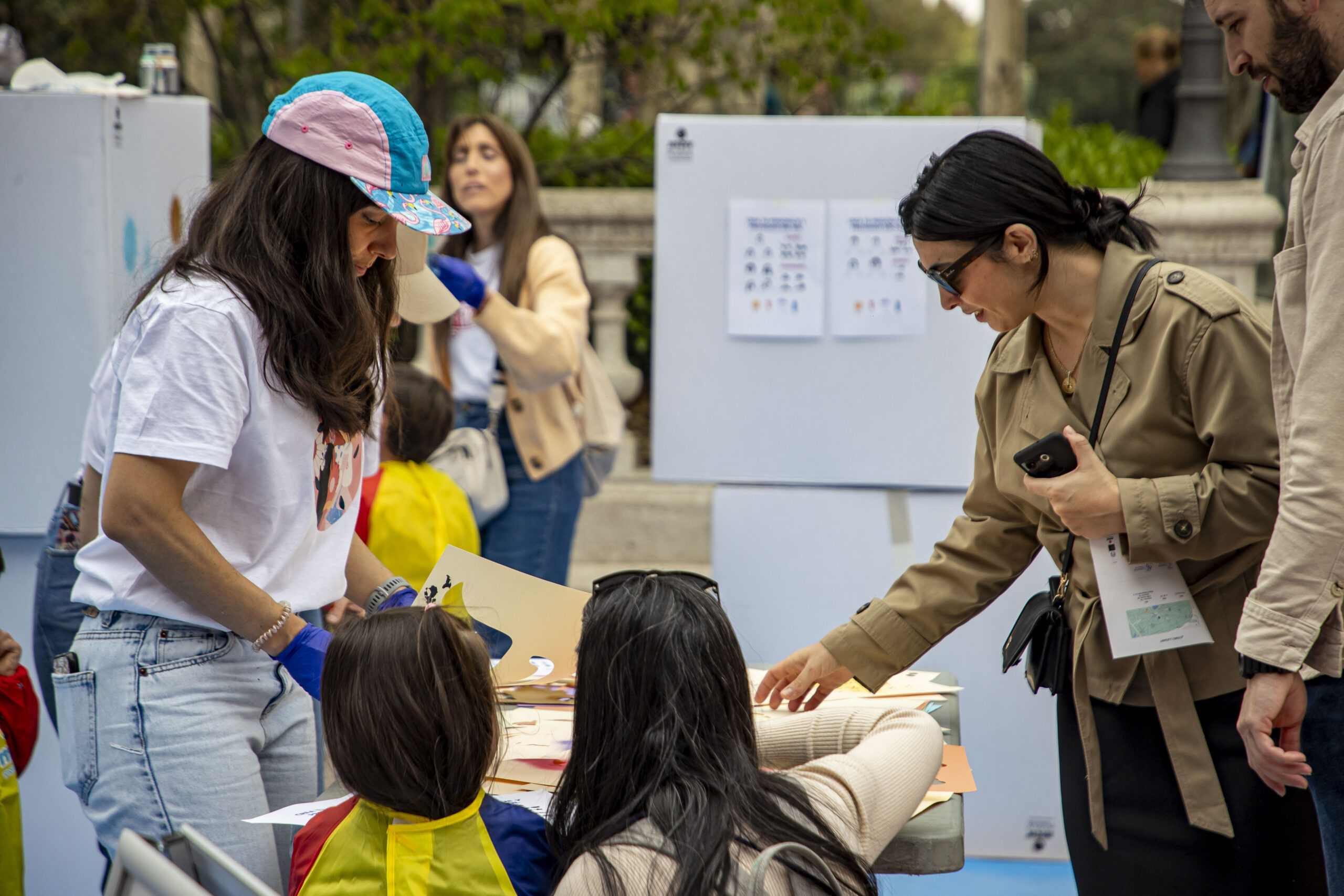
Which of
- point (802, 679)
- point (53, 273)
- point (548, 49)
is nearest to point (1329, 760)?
point (802, 679)

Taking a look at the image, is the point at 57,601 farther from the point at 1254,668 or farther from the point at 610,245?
the point at 610,245

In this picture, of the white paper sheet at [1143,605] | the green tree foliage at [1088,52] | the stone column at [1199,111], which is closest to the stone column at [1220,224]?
the stone column at [1199,111]

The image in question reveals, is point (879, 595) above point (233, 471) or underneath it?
underneath

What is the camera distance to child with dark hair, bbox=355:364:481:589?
2.82m

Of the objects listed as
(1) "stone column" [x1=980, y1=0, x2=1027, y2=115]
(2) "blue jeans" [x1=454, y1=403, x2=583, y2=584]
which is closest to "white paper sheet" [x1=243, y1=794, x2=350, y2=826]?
(2) "blue jeans" [x1=454, y1=403, x2=583, y2=584]

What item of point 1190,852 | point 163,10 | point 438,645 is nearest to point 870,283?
point 1190,852

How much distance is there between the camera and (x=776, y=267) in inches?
126

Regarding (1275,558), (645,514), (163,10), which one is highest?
(163,10)

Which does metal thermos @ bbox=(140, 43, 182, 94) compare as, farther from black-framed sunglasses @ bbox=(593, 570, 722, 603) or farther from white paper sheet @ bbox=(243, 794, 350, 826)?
black-framed sunglasses @ bbox=(593, 570, 722, 603)

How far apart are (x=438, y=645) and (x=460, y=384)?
6.68 ft

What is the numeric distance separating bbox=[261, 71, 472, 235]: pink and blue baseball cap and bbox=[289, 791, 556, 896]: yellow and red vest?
0.78 meters

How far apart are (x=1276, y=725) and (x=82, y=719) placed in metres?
1.61

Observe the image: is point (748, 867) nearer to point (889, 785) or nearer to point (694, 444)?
point (889, 785)

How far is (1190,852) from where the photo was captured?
180 cm
